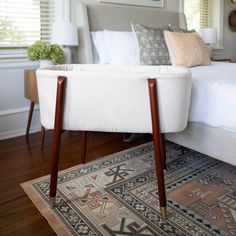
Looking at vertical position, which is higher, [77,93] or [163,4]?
Result: [163,4]

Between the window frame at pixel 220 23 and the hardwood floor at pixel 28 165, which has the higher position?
the window frame at pixel 220 23

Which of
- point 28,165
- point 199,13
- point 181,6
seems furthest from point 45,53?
point 199,13

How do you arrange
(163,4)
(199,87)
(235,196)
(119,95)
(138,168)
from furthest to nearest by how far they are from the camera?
(163,4)
(138,168)
(199,87)
(235,196)
(119,95)

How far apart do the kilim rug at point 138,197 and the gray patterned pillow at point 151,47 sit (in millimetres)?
957

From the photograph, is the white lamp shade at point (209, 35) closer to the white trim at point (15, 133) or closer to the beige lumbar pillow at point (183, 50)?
the beige lumbar pillow at point (183, 50)

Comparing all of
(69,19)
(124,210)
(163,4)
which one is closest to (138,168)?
(124,210)

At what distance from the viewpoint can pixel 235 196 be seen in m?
1.66

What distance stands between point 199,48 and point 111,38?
2.97ft

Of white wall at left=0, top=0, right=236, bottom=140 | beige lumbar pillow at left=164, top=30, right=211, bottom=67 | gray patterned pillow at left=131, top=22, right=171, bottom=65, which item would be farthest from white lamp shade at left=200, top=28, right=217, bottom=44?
white wall at left=0, top=0, right=236, bottom=140

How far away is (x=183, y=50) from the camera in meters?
2.60

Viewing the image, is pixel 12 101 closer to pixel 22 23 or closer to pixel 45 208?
pixel 22 23

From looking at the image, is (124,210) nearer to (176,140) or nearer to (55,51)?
(176,140)

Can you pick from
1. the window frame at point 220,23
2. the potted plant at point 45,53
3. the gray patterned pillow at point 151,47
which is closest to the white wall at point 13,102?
the potted plant at point 45,53

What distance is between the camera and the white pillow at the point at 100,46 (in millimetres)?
2787
